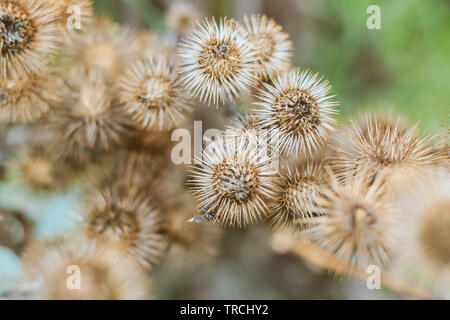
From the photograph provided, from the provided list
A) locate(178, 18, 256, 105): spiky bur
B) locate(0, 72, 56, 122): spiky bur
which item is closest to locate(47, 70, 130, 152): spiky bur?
locate(0, 72, 56, 122): spiky bur

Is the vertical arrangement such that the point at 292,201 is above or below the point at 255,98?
below

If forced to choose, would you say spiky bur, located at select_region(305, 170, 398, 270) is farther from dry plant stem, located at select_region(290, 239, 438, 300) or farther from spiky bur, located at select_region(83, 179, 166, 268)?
spiky bur, located at select_region(83, 179, 166, 268)

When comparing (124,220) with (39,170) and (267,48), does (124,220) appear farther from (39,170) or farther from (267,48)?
(267,48)

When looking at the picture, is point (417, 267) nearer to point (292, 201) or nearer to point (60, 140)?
point (292, 201)

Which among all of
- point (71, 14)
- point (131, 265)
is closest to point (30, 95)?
point (71, 14)

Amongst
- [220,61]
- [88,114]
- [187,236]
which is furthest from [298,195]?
[88,114]

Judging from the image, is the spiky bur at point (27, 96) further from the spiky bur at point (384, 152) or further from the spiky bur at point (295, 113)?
the spiky bur at point (384, 152)

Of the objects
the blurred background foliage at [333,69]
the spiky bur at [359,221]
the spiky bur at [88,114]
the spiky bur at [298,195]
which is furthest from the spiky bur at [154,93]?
the blurred background foliage at [333,69]
